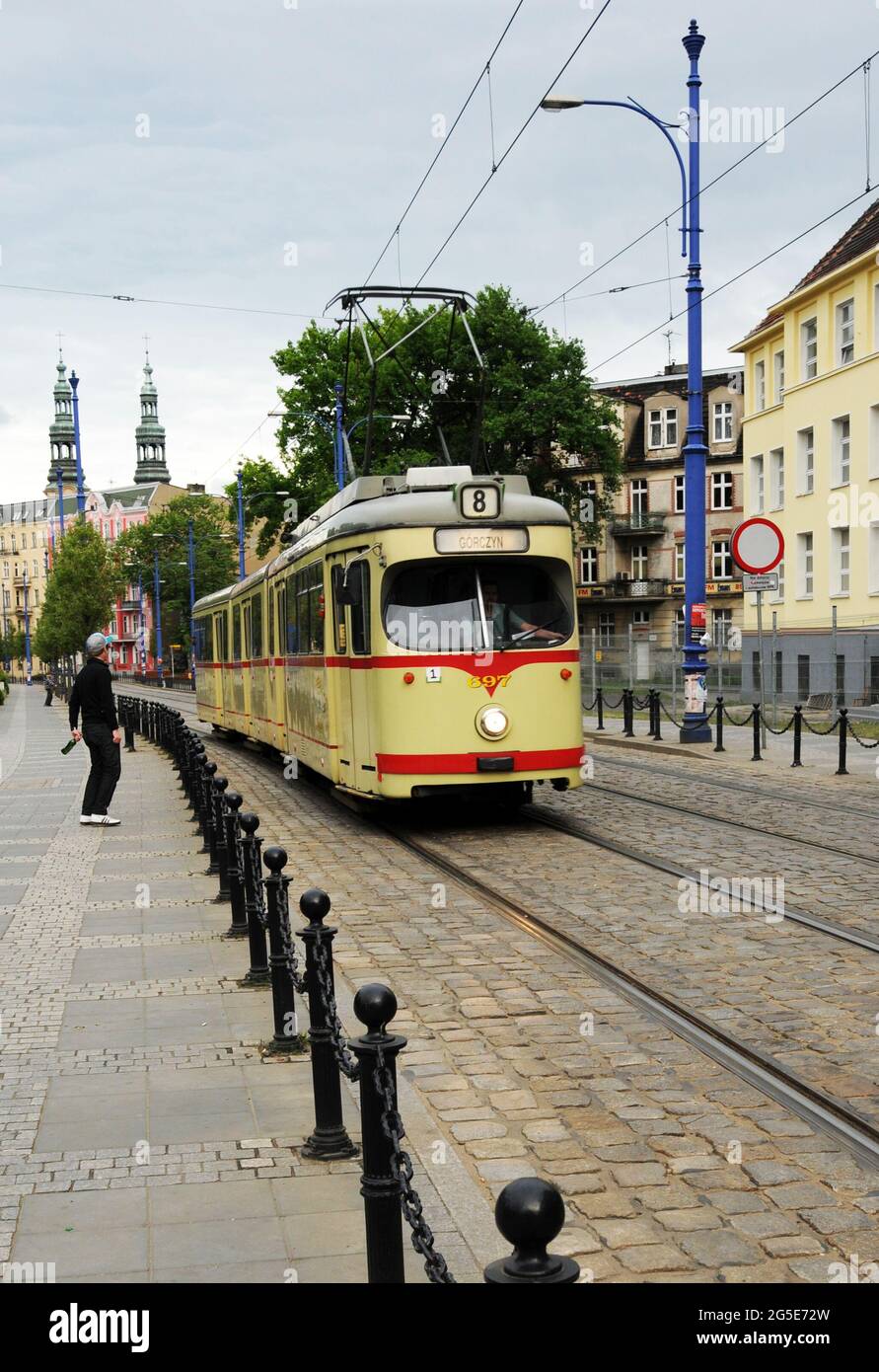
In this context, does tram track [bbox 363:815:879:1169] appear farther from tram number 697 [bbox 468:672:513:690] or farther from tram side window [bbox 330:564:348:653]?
tram side window [bbox 330:564:348:653]

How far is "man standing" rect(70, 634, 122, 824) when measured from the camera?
592 inches

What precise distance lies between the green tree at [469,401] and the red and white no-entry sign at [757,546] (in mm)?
28945

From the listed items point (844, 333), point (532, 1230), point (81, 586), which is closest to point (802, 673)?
point (844, 333)

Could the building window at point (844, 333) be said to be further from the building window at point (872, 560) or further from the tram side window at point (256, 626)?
the tram side window at point (256, 626)

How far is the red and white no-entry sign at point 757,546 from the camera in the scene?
65.3 ft

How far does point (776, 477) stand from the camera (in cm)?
4031

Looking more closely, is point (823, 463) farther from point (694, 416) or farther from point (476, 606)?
point (476, 606)

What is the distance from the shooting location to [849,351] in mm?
35531

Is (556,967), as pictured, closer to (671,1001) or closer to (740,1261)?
(671,1001)

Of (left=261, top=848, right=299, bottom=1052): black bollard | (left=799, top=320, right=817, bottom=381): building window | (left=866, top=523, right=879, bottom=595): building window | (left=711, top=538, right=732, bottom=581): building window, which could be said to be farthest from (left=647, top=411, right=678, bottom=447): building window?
(left=261, top=848, right=299, bottom=1052): black bollard

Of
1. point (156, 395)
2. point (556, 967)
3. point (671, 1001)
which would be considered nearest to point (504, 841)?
point (556, 967)

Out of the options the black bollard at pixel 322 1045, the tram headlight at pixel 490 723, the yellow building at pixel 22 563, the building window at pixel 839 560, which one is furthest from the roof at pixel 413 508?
the yellow building at pixel 22 563

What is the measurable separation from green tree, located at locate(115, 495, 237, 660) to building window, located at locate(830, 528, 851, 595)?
6551 centimetres

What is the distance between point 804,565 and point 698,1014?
33.1m
